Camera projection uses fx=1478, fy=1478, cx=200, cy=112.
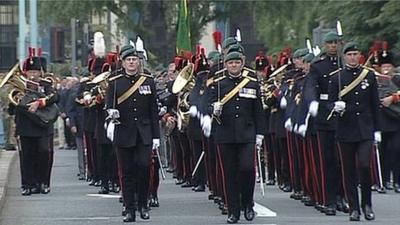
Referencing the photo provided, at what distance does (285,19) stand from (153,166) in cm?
3917

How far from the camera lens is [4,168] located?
25.1m

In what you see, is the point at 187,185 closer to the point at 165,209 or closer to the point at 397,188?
the point at 397,188

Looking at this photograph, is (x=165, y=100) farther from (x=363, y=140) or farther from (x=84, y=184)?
(x=363, y=140)

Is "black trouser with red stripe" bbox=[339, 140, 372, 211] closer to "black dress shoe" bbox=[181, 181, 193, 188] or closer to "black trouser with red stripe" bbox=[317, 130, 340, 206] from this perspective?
"black trouser with red stripe" bbox=[317, 130, 340, 206]

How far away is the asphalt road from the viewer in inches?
656

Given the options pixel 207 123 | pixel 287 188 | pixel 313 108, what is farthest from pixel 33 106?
pixel 313 108

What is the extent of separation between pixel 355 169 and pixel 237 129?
1.40m

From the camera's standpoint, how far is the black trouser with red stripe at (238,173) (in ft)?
53.3

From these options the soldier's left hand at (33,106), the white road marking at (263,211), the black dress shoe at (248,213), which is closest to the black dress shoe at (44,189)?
the soldier's left hand at (33,106)

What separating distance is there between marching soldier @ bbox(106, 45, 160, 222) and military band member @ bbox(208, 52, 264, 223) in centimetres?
73

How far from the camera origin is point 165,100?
22844 millimetres

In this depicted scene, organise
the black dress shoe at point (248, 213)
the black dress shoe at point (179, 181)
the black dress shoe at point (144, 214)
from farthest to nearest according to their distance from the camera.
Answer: the black dress shoe at point (179, 181) < the black dress shoe at point (144, 214) < the black dress shoe at point (248, 213)

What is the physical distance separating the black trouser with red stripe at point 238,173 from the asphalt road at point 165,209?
0.27 metres

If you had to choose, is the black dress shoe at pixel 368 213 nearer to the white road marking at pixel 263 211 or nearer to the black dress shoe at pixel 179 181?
the white road marking at pixel 263 211
